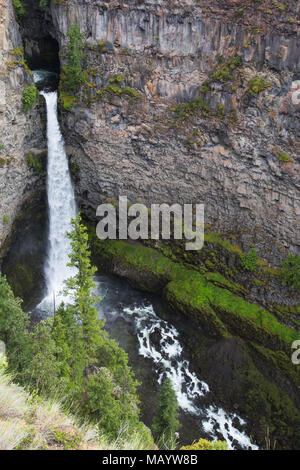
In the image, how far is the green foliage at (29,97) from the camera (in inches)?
992

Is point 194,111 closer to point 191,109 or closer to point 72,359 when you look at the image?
point 191,109

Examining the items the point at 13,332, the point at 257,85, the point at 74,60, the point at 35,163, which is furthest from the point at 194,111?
the point at 13,332

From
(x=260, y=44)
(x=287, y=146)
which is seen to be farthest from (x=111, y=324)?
(x=260, y=44)

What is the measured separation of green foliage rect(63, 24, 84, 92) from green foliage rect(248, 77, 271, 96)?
12411 mm

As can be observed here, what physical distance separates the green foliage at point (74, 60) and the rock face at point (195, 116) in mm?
718

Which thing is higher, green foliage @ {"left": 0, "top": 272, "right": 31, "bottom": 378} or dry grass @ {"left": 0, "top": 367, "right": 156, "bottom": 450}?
dry grass @ {"left": 0, "top": 367, "right": 156, "bottom": 450}

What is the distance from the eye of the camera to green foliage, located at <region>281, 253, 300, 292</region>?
24.8 m

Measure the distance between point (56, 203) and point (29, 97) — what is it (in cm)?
845

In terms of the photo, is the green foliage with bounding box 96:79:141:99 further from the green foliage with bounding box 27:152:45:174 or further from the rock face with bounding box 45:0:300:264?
the green foliage with bounding box 27:152:45:174

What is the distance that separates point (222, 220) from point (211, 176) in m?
3.51

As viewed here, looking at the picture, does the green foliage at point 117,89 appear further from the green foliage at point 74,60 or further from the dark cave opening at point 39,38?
the dark cave opening at point 39,38

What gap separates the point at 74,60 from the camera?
26.3 meters

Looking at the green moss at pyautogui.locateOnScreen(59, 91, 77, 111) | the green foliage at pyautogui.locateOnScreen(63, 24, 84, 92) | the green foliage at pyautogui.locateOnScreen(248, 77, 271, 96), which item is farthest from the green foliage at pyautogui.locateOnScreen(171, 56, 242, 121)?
the green moss at pyautogui.locateOnScreen(59, 91, 77, 111)

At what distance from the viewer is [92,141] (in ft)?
94.5
